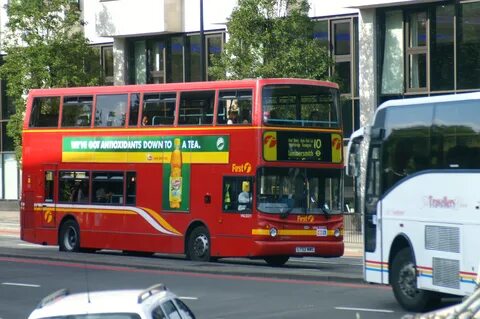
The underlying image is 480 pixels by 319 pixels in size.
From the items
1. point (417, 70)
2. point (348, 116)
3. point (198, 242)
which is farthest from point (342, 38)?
point (198, 242)

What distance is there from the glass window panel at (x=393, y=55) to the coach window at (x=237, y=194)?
43.2 feet

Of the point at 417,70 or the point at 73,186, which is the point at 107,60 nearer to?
the point at 417,70

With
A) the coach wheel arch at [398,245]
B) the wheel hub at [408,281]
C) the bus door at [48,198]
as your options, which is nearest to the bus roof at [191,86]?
the bus door at [48,198]

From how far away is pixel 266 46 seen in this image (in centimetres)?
3625

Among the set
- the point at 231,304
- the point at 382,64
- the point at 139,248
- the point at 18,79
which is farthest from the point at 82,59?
the point at 231,304

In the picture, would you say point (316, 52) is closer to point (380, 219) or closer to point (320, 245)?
point (320, 245)

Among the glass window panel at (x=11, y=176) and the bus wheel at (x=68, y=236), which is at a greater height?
the glass window panel at (x=11, y=176)

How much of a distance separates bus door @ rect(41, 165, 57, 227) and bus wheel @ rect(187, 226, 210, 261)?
216 inches

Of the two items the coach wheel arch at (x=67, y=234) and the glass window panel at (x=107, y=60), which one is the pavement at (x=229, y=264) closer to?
the coach wheel arch at (x=67, y=234)

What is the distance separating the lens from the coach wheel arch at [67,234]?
3231 cm

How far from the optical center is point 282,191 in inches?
1067

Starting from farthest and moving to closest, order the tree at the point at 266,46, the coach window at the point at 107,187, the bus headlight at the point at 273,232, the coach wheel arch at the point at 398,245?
the tree at the point at 266,46, the coach window at the point at 107,187, the bus headlight at the point at 273,232, the coach wheel arch at the point at 398,245

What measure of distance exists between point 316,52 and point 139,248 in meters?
9.43

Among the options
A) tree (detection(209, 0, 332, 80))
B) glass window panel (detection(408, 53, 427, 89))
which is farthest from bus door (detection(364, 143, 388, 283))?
glass window panel (detection(408, 53, 427, 89))
